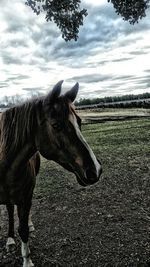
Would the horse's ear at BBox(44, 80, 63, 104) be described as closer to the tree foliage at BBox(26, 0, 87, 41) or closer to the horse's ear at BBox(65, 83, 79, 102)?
the horse's ear at BBox(65, 83, 79, 102)

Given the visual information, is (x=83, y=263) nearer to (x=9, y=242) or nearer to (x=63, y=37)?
(x=9, y=242)

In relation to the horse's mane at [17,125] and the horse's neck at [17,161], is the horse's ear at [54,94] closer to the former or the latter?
the horse's mane at [17,125]

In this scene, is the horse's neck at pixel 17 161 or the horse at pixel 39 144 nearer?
the horse at pixel 39 144

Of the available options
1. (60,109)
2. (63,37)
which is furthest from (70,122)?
(63,37)

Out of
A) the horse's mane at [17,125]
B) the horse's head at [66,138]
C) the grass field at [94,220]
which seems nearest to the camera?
the horse's head at [66,138]

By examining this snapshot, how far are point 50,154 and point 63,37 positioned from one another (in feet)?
28.5

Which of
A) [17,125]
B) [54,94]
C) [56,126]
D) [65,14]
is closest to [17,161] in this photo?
[17,125]

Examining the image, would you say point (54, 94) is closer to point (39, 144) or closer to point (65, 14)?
point (39, 144)

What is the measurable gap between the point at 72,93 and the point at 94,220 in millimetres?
3189

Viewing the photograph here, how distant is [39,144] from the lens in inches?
135

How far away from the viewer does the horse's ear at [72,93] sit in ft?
10.8

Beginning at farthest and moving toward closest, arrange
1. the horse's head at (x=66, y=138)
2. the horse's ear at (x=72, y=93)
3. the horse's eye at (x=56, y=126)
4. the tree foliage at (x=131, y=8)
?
the tree foliage at (x=131, y=8) → the horse's ear at (x=72, y=93) → the horse's eye at (x=56, y=126) → the horse's head at (x=66, y=138)

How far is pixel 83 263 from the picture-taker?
452cm

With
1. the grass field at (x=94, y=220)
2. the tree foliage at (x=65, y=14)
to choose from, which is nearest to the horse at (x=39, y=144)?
the grass field at (x=94, y=220)
